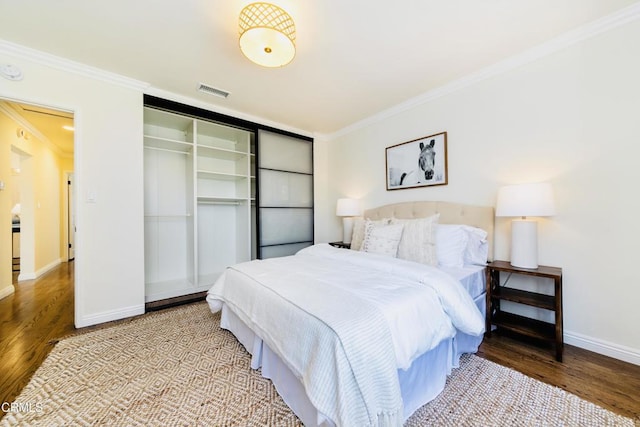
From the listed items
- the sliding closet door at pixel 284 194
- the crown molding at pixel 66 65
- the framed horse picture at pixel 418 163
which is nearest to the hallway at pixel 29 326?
the sliding closet door at pixel 284 194

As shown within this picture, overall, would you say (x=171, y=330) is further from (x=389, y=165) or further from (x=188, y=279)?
(x=389, y=165)

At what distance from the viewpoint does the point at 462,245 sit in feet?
7.63

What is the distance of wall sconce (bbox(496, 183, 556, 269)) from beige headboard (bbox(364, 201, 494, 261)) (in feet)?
1.14

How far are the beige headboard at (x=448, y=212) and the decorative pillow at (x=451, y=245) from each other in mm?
230

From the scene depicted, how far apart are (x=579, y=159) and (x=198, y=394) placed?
3.23 metres

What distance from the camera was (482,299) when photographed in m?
2.17

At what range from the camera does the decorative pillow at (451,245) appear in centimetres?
230

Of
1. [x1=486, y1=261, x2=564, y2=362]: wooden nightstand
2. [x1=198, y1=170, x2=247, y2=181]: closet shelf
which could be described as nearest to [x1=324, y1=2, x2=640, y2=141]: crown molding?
[x1=486, y1=261, x2=564, y2=362]: wooden nightstand

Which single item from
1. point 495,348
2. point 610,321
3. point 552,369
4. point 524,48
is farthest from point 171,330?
point 524,48

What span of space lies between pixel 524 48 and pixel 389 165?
1.67 meters

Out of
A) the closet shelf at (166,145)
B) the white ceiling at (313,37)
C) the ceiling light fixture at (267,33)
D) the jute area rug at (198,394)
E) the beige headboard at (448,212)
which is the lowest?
the jute area rug at (198,394)

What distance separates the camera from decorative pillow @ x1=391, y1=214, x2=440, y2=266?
2254 millimetres

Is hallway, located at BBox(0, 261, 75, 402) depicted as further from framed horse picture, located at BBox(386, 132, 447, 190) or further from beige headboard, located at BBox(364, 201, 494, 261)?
framed horse picture, located at BBox(386, 132, 447, 190)

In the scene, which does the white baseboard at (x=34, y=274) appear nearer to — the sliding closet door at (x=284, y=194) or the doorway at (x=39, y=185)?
the doorway at (x=39, y=185)
